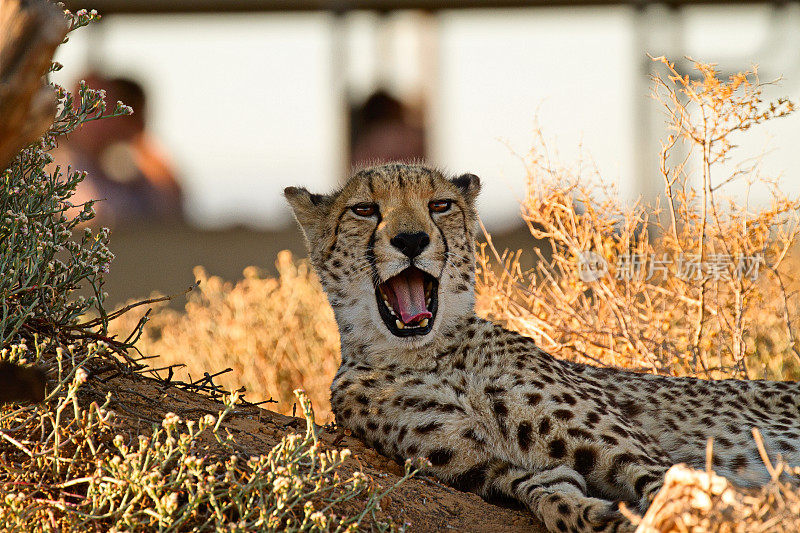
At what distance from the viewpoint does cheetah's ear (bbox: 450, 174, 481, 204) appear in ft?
11.7

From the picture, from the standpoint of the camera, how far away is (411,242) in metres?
3.12

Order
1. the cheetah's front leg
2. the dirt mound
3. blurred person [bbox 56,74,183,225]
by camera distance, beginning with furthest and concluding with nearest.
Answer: blurred person [bbox 56,74,183,225]
the dirt mound
the cheetah's front leg

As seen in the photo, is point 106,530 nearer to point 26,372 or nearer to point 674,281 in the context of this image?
point 26,372

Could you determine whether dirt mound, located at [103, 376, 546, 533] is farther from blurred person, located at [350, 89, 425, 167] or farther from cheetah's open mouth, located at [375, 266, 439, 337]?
blurred person, located at [350, 89, 425, 167]

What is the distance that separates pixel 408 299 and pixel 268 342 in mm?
2602

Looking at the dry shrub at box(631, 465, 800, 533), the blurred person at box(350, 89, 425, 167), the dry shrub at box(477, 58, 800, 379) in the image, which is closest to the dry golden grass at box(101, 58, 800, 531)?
the dry shrub at box(477, 58, 800, 379)

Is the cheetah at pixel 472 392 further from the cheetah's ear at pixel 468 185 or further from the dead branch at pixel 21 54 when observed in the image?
the dead branch at pixel 21 54

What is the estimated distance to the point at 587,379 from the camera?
331cm

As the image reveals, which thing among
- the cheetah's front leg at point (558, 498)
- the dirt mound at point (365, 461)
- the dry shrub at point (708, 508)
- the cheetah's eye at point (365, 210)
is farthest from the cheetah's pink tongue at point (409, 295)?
the dry shrub at point (708, 508)

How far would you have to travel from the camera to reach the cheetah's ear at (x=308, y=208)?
11.6ft

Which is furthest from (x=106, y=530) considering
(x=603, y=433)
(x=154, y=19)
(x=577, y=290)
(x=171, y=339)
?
(x=154, y=19)

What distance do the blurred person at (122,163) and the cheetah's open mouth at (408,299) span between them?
5109 mm

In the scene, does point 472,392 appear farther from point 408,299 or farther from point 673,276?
point 673,276

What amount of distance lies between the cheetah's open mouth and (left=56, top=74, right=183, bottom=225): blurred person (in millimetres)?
5109
